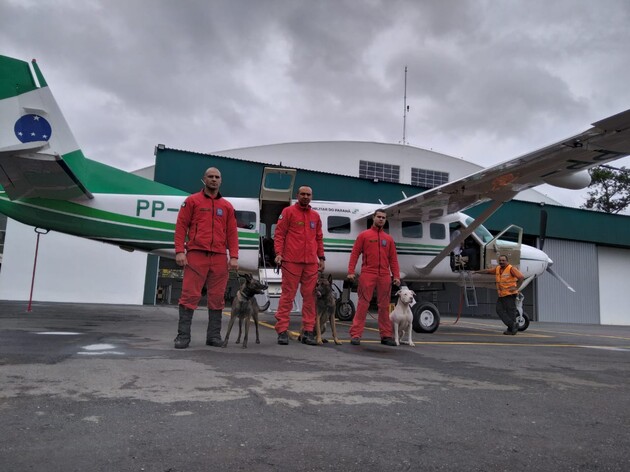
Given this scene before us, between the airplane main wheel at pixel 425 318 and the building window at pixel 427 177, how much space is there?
24800mm

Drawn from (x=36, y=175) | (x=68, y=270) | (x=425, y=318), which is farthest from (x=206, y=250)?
(x=68, y=270)

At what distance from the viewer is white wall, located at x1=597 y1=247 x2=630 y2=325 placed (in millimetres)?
25484

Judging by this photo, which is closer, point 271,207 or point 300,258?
point 300,258

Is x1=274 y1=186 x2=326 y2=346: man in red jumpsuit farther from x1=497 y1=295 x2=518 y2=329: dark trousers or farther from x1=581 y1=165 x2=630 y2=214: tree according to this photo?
x1=581 y1=165 x2=630 y2=214: tree

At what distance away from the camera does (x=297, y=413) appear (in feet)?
9.41

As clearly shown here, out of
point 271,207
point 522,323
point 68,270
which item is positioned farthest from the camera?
point 68,270

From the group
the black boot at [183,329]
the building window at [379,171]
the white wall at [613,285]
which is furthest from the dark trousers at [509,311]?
the building window at [379,171]

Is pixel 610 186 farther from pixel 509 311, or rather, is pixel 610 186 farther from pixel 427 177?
pixel 509 311

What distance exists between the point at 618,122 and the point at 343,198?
1513 cm

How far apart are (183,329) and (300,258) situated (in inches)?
74.7

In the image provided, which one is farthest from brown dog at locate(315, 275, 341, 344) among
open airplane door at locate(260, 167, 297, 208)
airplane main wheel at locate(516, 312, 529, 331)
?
airplane main wheel at locate(516, 312, 529, 331)

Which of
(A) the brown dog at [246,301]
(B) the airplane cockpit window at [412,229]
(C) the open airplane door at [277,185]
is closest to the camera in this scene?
(A) the brown dog at [246,301]

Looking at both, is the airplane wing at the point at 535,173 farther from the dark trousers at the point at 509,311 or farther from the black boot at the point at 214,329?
the black boot at the point at 214,329

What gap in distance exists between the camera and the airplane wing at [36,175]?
709 centimetres
